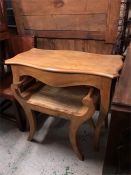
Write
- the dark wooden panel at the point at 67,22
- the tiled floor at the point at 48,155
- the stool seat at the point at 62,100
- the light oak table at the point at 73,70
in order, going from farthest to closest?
the dark wooden panel at the point at 67,22
the tiled floor at the point at 48,155
the stool seat at the point at 62,100
the light oak table at the point at 73,70

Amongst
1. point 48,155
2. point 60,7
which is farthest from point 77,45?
point 48,155

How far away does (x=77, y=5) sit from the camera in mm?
1477

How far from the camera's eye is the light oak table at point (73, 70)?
1071mm

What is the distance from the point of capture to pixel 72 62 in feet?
3.98

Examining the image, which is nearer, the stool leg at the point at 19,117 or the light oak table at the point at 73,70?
→ the light oak table at the point at 73,70

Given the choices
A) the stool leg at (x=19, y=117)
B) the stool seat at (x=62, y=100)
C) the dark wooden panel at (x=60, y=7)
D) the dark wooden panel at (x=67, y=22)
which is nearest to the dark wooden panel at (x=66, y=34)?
the dark wooden panel at (x=67, y=22)

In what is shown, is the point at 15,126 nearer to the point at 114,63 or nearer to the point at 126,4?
the point at 114,63

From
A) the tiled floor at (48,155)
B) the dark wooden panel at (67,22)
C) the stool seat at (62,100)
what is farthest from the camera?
the dark wooden panel at (67,22)

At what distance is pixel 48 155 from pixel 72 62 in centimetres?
81

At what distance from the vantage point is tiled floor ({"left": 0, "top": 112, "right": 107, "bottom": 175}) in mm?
1354

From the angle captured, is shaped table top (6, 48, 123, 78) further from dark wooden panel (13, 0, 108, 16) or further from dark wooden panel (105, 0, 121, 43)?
dark wooden panel (13, 0, 108, 16)

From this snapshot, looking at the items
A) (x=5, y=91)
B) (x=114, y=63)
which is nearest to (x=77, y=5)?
(x=114, y=63)

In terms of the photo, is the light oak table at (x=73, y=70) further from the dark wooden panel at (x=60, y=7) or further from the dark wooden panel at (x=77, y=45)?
the dark wooden panel at (x=60, y=7)

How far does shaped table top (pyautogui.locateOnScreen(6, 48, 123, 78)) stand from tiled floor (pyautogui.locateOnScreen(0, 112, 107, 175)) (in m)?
0.76
